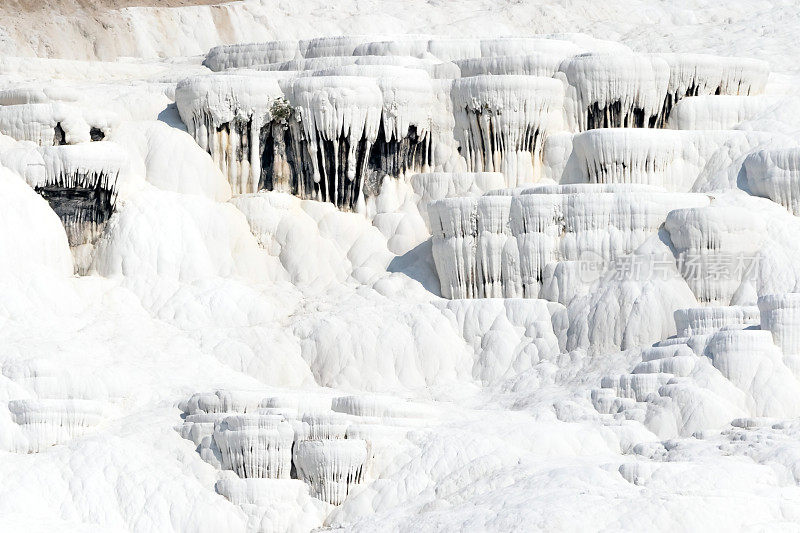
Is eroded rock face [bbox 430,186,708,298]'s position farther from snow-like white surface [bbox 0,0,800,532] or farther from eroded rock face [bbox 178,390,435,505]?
eroded rock face [bbox 178,390,435,505]

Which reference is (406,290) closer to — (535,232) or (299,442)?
(535,232)

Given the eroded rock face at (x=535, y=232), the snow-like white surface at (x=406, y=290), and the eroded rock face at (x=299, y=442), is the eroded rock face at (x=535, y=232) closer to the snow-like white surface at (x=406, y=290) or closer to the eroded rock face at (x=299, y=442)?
the snow-like white surface at (x=406, y=290)

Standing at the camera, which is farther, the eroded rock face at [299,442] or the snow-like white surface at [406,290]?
the eroded rock face at [299,442]

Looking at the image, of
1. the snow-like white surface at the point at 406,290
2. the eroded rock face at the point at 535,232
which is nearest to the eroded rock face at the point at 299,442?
the snow-like white surface at the point at 406,290

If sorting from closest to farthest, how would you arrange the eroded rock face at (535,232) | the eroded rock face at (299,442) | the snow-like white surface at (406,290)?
the snow-like white surface at (406,290) → the eroded rock face at (299,442) → the eroded rock face at (535,232)

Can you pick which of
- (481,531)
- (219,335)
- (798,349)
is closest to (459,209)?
(219,335)

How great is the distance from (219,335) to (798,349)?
1465 centimetres

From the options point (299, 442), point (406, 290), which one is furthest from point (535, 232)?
point (299, 442)

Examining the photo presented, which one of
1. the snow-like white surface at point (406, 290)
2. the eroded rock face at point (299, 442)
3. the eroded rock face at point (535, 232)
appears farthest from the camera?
the eroded rock face at point (535, 232)

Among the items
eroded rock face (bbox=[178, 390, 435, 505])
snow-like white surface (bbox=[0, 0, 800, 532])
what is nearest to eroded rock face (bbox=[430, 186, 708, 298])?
snow-like white surface (bbox=[0, 0, 800, 532])

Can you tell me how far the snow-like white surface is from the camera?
1398 inches

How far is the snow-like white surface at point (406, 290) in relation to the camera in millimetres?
35500

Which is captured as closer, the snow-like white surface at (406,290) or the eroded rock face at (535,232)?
the snow-like white surface at (406,290)

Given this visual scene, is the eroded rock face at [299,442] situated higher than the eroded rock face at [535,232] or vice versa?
the eroded rock face at [535,232]
